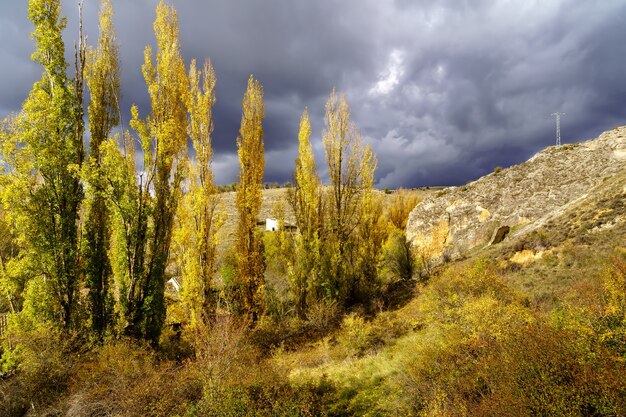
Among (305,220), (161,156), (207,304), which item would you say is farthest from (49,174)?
(305,220)

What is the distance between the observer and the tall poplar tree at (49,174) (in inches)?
372

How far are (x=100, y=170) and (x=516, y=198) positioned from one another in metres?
26.1

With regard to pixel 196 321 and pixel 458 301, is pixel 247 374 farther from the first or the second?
pixel 458 301

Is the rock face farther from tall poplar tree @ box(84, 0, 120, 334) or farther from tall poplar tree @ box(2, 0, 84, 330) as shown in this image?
tall poplar tree @ box(2, 0, 84, 330)

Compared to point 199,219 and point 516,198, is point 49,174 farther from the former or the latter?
point 516,198

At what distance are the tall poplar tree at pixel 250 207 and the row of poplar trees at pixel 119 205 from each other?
0.16ft

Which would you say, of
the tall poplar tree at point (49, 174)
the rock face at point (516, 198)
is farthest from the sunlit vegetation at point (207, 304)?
the rock face at point (516, 198)

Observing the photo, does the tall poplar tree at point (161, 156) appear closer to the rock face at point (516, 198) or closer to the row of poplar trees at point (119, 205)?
the row of poplar trees at point (119, 205)

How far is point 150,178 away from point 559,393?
12555 millimetres

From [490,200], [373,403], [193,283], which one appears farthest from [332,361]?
[490,200]

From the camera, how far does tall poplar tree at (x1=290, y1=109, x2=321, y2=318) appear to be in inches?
613

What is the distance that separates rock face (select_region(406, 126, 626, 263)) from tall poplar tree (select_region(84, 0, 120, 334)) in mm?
19746

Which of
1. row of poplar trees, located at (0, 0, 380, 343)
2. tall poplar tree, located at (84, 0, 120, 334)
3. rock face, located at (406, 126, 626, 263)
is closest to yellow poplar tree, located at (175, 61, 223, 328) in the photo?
row of poplar trees, located at (0, 0, 380, 343)

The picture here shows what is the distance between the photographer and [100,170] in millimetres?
10516
